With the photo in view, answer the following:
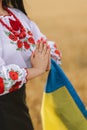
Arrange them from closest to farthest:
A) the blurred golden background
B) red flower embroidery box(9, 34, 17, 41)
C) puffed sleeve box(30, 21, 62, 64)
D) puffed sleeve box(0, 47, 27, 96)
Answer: puffed sleeve box(0, 47, 27, 96) → red flower embroidery box(9, 34, 17, 41) → puffed sleeve box(30, 21, 62, 64) → the blurred golden background

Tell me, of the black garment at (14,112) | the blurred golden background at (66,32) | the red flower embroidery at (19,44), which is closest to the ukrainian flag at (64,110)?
the black garment at (14,112)

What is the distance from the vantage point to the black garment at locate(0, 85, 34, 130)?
1.65 metres

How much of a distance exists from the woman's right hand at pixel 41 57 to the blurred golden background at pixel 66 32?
2.44m

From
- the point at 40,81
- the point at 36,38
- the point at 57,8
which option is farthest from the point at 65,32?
the point at 36,38

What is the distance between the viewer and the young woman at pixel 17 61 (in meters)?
1.56

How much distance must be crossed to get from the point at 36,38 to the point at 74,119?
307 millimetres

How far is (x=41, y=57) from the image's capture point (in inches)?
66.4

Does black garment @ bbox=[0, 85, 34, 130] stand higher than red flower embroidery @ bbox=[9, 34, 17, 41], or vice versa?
red flower embroidery @ bbox=[9, 34, 17, 41]

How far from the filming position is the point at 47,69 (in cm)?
170

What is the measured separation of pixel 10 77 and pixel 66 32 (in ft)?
14.3

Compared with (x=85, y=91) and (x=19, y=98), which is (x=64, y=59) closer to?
(x=85, y=91)

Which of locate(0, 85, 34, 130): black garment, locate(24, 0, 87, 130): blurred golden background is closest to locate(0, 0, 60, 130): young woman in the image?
locate(0, 85, 34, 130): black garment

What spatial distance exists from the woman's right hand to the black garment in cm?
11

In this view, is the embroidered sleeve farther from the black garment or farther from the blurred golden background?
the blurred golden background
